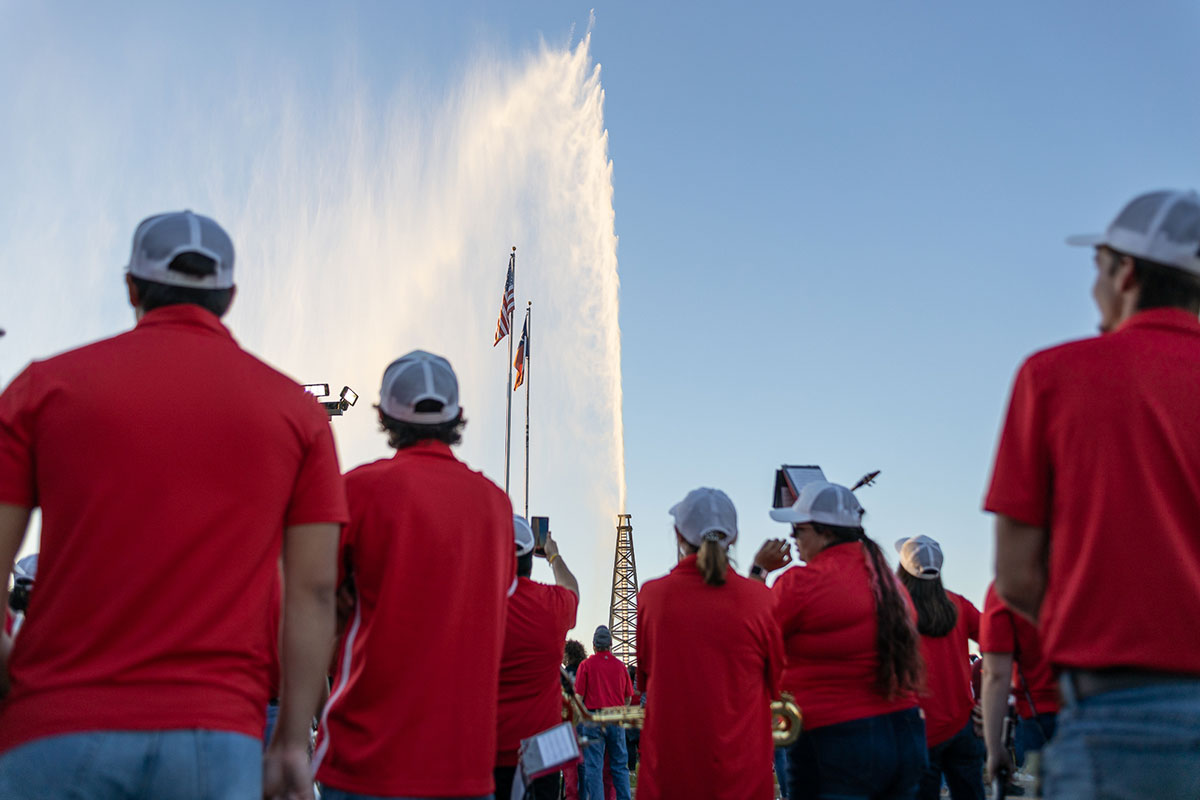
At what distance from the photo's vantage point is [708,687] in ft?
19.7

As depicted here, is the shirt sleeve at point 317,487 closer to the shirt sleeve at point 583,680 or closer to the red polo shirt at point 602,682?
the red polo shirt at point 602,682

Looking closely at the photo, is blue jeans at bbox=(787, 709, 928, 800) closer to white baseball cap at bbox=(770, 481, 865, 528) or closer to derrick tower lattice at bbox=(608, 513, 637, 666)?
white baseball cap at bbox=(770, 481, 865, 528)

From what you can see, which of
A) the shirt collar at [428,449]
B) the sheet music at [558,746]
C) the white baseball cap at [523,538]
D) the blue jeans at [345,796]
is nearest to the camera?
the blue jeans at [345,796]

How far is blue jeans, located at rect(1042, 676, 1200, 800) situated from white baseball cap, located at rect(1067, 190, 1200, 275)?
1.11m

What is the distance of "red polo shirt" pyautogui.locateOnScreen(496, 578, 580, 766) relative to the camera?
741 centimetres

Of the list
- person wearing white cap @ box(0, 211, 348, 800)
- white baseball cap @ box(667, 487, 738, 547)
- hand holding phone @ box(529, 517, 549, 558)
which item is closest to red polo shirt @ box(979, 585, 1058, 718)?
white baseball cap @ box(667, 487, 738, 547)

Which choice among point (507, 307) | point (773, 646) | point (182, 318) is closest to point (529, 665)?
point (773, 646)

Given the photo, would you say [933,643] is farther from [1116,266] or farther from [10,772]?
[10,772]

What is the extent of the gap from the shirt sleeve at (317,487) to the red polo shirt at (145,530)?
74 mm

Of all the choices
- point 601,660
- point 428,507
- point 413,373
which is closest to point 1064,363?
point 428,507

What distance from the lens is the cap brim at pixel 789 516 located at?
6492mm

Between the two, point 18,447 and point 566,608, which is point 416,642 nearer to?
point 18,447

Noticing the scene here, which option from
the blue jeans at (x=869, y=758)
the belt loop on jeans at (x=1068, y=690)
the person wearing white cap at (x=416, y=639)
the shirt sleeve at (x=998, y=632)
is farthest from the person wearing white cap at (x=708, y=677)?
the belt loop on jeans at (x=1068, y=690)

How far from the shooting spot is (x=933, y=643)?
7879 mm
